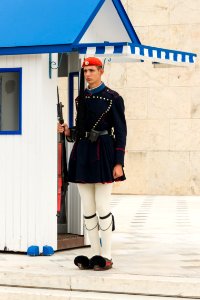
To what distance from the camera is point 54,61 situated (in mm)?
10648

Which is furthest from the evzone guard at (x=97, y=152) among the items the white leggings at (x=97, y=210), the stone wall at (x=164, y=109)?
the stone wall at (x=164, y=109)

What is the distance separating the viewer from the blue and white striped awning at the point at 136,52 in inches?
367

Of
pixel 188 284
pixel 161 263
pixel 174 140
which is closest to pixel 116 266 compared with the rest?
pixel 161 263

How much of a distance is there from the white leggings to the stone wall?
11463 millimetres

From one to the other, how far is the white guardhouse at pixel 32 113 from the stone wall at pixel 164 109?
10250 millimetres

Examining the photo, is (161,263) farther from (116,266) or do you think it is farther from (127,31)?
(127,31)

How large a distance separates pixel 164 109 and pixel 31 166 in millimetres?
10800

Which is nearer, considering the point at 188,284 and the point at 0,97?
the point at 188,284

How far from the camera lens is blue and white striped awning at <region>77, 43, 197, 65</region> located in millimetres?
9328

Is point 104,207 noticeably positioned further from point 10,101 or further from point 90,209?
point 10,101

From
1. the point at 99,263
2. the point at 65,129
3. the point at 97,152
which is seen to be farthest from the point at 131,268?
the point at 65,129

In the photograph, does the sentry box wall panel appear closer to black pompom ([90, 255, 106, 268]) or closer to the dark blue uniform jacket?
the dark blue uniform jacket

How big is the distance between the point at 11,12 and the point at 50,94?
116 centimetres

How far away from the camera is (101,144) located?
9531 millimetres
